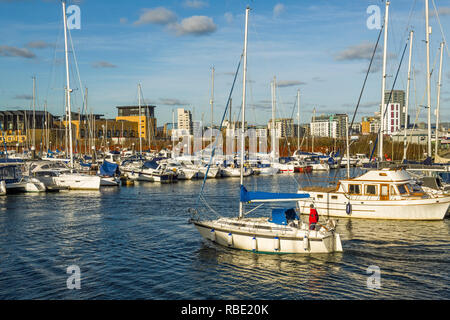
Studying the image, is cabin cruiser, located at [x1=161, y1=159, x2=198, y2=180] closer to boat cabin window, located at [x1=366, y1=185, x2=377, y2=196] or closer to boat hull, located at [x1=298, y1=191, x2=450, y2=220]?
boat hull, located at [x1=298, y1=191, x2=450, y2=220]

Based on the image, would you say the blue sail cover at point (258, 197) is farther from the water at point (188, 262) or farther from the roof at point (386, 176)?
the roof at point (386, 176)

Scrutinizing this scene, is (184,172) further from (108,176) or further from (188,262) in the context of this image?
(188,262)

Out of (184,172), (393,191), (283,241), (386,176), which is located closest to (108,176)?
(184,172)

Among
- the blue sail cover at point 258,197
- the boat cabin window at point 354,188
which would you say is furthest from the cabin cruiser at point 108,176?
the blue sail cover at point 258,197

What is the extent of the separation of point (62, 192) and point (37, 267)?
104 feet

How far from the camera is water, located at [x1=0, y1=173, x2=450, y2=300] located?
1722cm

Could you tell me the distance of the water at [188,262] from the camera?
17219mm

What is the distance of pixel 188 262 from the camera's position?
21.3 m

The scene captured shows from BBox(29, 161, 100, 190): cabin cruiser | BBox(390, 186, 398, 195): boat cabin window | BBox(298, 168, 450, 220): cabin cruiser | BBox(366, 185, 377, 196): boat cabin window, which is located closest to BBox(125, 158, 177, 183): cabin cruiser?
BBox(29, 161, 100, 190): cabin cruiser

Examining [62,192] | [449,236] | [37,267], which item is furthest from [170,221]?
[62,192]

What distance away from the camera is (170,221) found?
3219 cm

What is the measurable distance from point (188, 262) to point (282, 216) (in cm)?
546

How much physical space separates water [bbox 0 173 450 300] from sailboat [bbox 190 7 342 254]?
1.59 ft
